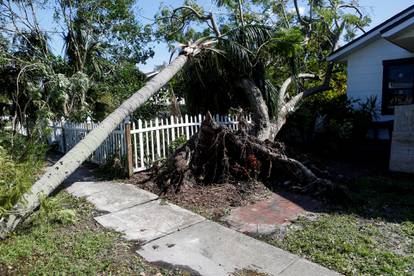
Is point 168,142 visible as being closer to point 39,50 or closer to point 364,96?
point 364,96

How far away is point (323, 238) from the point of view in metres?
3.81

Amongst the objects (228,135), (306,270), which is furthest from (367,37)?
(306,270)

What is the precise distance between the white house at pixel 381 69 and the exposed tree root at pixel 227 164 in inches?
182

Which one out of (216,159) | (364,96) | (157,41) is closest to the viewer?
(216,159)

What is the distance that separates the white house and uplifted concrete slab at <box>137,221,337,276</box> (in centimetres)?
712

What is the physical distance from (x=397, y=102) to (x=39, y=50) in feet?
38.7

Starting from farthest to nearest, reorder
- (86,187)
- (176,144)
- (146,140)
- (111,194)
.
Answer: (176,144)
(146,140)
(86,187)
(111,194)

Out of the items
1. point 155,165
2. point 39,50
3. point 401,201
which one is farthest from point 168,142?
point 39,50

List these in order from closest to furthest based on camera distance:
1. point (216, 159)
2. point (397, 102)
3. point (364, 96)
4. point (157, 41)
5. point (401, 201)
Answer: point (401, 201), point (216, 159), point (397, 102), point (364, 96), point (157, 41)

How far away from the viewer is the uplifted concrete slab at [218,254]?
320 centimetres

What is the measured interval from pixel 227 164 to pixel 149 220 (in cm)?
198

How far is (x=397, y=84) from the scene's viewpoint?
29.6ft

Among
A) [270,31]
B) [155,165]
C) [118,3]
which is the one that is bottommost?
[155,165]

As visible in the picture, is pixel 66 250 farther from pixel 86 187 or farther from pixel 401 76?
pixel 401 76
